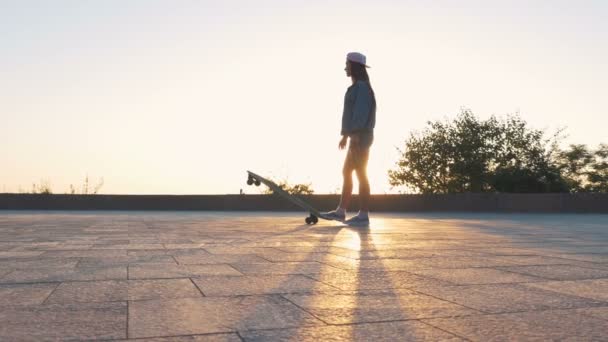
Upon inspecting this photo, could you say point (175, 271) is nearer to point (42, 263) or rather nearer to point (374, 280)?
point (42, 263)

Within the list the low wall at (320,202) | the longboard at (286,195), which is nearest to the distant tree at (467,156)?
the low wall at (320,202)

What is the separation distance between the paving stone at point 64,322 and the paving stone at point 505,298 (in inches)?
54.3

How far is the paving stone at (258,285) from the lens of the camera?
9.45 feet

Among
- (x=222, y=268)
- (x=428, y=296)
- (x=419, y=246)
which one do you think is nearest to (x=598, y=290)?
(x=428, y=296)

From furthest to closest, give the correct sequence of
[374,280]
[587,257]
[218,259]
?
1. [587,257]
2. [218,259]
3. [374,280]

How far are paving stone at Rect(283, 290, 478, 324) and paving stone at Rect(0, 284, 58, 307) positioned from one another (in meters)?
1.07

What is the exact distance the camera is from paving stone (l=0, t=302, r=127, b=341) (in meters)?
2.02

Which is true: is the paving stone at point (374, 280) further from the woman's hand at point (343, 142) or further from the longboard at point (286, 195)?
the longboard at point (286, 195)

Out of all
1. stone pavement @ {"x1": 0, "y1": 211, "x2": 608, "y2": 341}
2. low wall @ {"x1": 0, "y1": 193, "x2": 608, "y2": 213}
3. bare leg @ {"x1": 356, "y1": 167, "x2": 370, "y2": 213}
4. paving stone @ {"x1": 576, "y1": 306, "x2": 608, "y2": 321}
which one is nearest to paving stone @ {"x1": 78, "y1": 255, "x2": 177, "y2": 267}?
stone pavement @ {"x1": 0, "y1": 211, "x2": 608, "y2": 341}

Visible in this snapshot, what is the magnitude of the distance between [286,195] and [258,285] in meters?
5.96

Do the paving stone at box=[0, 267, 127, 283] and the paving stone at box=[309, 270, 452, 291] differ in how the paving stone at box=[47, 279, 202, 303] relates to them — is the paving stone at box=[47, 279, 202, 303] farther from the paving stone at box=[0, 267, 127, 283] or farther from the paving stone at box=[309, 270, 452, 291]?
the paving stone at box=[309, 270, 452, 291]

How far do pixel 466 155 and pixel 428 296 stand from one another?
98.7ft

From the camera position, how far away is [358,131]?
8516mm

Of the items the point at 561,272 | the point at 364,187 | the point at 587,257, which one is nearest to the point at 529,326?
the point at 561,272
